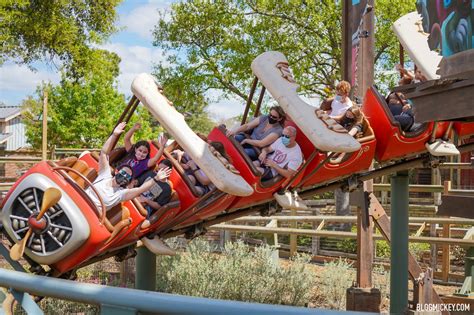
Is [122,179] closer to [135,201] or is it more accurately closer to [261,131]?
[135,201]

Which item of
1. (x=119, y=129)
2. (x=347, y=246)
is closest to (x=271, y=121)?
(x=119, y=129)

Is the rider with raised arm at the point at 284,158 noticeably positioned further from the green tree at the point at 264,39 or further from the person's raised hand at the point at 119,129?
the green tree at the point at 264,39

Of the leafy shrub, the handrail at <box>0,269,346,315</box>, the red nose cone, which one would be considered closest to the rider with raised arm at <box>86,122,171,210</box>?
the red nose cone

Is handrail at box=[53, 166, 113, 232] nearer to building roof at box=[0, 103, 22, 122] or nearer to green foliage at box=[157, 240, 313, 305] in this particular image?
green foliage at box=[157, 240, 313, 305]

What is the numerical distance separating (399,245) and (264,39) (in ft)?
36.8

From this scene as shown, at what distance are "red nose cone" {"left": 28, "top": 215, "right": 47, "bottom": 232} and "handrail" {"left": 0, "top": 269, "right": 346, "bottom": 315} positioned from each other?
2.61 meters

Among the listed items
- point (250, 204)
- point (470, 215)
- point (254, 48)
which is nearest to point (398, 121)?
point (470, 215)

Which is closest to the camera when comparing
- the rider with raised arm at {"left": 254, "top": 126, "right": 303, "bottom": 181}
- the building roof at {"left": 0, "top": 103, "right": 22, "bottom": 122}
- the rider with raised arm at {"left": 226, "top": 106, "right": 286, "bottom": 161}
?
the rider with raised arm at {"left": 254, "top": 126, "right": 303, "bottom": 181}

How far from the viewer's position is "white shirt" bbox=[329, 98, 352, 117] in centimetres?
539

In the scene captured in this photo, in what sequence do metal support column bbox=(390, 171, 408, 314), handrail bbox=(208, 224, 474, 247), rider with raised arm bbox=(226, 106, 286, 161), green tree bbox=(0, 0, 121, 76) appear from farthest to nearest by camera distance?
green tree bbox=(0, 0, 121, 76), handrail bbox=(208, 224, 474, 247), metal support column bbox=(390, 171, 408, 314), rider with raised arm bbox=(226, 106, 286, 161)

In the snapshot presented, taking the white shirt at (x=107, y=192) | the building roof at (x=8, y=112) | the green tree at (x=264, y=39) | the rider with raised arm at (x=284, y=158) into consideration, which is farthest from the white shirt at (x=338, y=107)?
the building roof at (x=8, y=112)

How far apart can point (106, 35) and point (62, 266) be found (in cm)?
1428

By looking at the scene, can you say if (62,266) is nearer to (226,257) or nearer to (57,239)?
(57,239)

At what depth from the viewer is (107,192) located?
4.21m
